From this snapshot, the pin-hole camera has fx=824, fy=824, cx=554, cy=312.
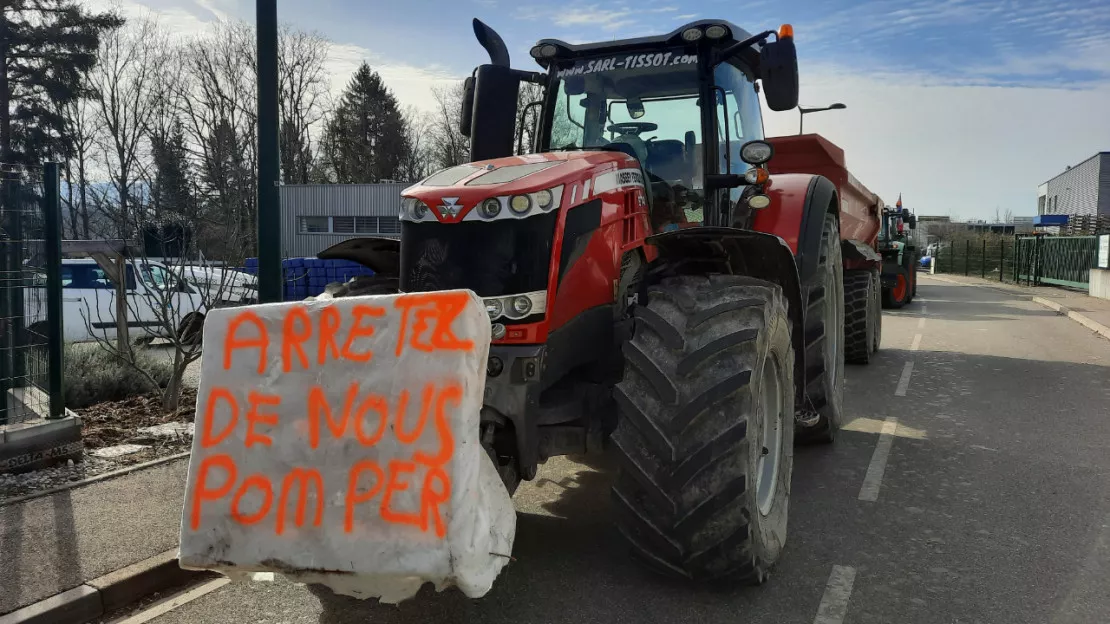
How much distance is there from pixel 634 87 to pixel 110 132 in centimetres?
4308

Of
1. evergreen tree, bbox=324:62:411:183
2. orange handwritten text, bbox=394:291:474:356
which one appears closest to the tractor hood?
orange handwritten text, bbox=394:291:474:356

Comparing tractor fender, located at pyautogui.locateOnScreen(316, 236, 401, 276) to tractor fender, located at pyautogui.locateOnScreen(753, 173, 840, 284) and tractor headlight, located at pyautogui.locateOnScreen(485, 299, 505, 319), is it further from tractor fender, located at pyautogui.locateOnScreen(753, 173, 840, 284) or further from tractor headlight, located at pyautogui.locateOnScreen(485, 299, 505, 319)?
tractor fender, located at pyautogui.locateOnScreen(753, 173, 840, 284)

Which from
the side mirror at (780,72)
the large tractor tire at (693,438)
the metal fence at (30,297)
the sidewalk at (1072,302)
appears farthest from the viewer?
the sidewalk at (1072,302)

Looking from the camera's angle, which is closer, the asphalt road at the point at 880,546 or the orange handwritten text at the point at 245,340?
the orange handwritten text at the point at 245,340

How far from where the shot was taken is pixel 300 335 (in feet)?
10.2

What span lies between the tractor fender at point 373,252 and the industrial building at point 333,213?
113ft

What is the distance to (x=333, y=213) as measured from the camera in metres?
40.2

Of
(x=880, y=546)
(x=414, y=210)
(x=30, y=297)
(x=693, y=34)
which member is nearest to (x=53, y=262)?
(x=30, y=297)

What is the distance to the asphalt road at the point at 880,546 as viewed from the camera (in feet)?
12.4

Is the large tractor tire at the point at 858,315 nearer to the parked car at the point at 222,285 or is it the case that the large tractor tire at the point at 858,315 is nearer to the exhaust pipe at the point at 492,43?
the exhaust pipe at the point at 492,43

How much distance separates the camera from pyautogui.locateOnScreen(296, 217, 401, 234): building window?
39.8 m

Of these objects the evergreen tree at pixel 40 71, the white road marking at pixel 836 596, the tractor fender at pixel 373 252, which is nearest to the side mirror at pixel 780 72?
the tractor fender at pixel 373 252

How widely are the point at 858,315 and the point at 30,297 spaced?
8.94 meters

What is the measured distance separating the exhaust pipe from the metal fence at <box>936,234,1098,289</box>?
25321mm
